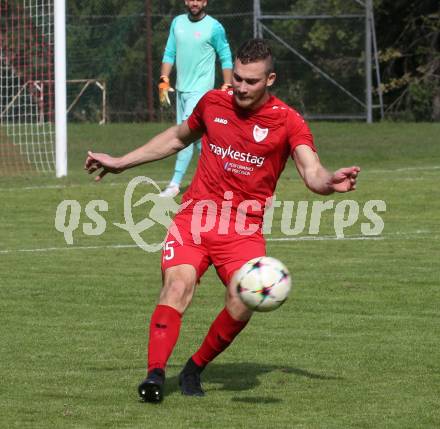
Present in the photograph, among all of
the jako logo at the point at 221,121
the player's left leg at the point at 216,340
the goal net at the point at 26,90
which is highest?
the jako logo at the point at 221,121

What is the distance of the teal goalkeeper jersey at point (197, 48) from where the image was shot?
15711 mm

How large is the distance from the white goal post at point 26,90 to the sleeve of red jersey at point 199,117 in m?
11.7

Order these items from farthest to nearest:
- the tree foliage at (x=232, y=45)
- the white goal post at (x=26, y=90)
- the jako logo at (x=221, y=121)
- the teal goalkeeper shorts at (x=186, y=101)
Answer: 1. the tree foliage at (x=232, y=45)
2. the white goal post at (x=26, y=90)
3. the teal goalkeeper shorts at (x=186, y=101)
4. the jako logo at (x=221, y=121)

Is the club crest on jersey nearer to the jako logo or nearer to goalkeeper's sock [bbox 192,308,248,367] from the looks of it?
the jako logo

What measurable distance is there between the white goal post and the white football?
1254cm

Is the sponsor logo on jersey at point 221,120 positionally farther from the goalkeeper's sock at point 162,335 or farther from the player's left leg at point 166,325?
the goalkeeper's sock at point 162,335

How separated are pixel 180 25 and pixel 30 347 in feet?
26.9

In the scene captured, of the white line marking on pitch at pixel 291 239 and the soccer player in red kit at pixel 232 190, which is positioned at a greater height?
the soccer player in red kit at pixel 232 190

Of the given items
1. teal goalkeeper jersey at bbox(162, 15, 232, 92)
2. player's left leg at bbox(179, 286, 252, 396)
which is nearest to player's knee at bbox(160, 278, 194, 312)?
player's left leg at bbox(179, 286, 252, 396)

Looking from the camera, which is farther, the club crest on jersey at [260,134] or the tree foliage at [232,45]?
the tree foliage at [232,45]

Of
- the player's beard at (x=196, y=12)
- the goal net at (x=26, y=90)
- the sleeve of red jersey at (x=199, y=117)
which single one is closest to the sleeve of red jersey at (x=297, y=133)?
the sleeve of red jersey at (x=199, y=117)

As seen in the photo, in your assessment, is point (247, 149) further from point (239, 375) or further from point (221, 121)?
point (239, 375)

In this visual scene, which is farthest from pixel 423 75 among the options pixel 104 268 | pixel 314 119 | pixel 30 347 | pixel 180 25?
pixel 30 347

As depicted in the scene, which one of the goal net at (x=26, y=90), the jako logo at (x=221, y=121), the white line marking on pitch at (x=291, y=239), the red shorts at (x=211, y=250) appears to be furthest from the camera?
the goal net at (x=26, y=90)
